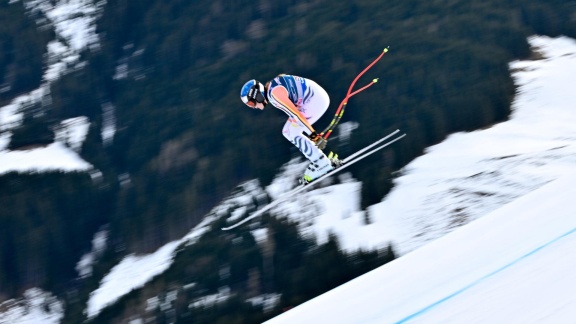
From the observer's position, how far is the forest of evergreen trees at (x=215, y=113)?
16.5 meters

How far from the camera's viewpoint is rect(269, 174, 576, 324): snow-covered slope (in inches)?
272

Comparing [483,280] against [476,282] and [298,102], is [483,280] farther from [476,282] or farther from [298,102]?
[298,102]

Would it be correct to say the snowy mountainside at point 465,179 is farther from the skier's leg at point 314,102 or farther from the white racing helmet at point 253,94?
the white racing helmet at point 253,94

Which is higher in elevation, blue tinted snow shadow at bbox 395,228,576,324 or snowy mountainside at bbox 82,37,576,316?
blue tinted snow shadow at bbox 395,228,576,324

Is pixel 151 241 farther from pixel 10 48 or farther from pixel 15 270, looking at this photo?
pixel 10 48

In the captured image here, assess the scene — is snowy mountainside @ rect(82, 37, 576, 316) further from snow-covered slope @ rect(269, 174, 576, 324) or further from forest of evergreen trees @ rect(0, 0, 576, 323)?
snow-covered slope @ rect(269, 174, 576, 324)

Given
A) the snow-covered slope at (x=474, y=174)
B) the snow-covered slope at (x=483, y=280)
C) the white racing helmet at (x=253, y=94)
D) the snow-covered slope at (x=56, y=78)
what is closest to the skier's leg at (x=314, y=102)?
the white racing helmet at (x=253, y=94)

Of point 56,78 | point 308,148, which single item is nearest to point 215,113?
point 56,78

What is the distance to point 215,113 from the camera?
26828 mm

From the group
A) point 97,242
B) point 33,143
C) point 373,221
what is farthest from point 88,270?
point 373,221

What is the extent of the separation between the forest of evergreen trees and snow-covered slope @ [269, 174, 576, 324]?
4767mm

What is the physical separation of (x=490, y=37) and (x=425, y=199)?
11.1m

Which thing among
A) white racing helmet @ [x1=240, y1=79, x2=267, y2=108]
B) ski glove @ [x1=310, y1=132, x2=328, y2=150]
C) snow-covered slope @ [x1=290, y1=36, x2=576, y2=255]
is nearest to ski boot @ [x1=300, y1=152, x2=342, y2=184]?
ski glove @ [x1=310, y1=132, x2=328, y2=150]

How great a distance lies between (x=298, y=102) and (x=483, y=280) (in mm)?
5008
